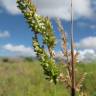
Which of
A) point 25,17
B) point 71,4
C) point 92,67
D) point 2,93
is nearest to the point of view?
point 71,4

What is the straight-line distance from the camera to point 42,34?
2.51 metres

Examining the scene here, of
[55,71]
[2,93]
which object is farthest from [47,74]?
[2,93]

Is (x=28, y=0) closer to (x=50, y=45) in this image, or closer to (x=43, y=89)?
(x=50, y=45)

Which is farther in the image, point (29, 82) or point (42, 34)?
point (29, 82)

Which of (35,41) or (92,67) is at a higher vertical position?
(92,67)

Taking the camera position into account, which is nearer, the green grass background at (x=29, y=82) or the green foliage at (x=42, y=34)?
the green foliage at (x=42, y=34)

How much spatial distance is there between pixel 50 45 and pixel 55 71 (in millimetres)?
167

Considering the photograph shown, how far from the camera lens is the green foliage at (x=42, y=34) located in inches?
98.6

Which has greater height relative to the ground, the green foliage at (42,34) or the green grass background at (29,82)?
the green grass background at (29,82)

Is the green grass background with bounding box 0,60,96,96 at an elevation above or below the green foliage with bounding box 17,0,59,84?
above

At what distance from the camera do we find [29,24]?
2533mm

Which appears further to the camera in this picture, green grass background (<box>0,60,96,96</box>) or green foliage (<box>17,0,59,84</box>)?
green grass background (<box>0,60,96,96</box>)

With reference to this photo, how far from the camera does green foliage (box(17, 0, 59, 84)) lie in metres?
2.50

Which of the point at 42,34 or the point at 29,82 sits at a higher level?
the point at 29,82
